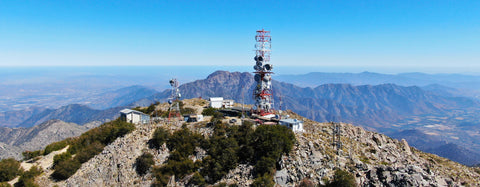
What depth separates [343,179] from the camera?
32.3 m

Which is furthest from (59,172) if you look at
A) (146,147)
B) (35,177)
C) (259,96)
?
(259,96)

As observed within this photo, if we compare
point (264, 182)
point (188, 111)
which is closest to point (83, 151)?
point (188, 111)

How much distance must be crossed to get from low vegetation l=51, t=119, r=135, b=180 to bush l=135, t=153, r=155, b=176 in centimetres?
839

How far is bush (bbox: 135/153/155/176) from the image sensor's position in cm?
3947

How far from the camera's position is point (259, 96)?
5784 centimetres

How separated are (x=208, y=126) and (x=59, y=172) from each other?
24.6 metres

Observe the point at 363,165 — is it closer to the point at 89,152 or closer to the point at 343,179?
the point at 343,179

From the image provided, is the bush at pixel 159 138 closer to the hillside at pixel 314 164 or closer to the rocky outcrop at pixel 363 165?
the hillside at pixel 314 164

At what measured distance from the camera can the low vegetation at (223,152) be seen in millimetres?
36312

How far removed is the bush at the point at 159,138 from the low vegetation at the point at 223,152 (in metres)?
0.17

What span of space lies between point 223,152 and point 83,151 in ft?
85.3

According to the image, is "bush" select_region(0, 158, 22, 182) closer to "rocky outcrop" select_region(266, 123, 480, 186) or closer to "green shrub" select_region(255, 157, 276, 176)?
"green shrub" select_region(255, 157, 276, 176)

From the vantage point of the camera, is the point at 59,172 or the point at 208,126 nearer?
the point at 59,172

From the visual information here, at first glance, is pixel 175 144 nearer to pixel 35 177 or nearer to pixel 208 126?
pixel 208 126
